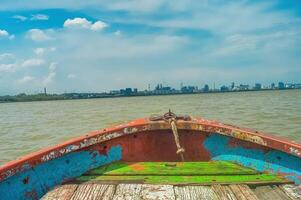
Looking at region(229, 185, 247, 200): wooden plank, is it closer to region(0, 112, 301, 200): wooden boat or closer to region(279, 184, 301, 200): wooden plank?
region(0, 112, 301, 200): wooden boat

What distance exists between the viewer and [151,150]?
3865 millimetres

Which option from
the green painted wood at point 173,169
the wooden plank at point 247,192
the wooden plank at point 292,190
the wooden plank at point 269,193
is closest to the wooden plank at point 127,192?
the green painted wood at point 173,169

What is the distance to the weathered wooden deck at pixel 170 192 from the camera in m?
2.77

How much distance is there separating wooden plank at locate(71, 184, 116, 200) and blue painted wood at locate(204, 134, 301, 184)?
4.21 feet

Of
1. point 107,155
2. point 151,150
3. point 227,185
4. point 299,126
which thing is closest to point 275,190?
point 227,185

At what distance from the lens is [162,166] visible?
3496 mm

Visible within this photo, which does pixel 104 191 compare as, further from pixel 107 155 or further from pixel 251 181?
pixel 251 181

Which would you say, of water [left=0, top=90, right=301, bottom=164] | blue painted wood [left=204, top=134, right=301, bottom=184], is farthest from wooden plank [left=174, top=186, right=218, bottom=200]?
water [left=0, top=90, right=301, bottom=164]

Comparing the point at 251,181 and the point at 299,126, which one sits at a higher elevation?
the point at 251,181

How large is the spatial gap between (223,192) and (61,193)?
4.37 ft

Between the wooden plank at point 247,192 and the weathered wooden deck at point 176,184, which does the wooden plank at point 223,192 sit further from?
the wooden plank at point 247,192

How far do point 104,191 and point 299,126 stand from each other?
12.9 metres

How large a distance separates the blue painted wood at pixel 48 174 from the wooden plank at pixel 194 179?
5.7 inches

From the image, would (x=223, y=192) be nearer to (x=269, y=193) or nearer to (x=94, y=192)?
(x=269, y=193)
